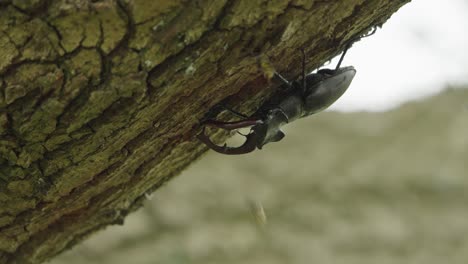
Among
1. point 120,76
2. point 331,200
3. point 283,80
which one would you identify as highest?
point 331,200

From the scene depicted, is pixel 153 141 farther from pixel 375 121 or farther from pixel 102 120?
pixel 375 121

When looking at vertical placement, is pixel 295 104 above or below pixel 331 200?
below

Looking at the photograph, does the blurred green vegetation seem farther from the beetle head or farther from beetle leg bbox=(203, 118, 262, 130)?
beetle leg bbox=(203, 118, 262, 130)

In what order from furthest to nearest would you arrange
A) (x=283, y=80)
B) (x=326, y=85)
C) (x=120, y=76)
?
1. (x=326, y=85)
2. (x=283, y=80)
3. (x=120, y=76)

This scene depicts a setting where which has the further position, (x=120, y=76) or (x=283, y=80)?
(x=283, y=80)

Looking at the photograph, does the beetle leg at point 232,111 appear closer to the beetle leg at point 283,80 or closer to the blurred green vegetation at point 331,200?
the beetle leg at point 283,80

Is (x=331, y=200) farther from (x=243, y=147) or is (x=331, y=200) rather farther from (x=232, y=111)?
(x=232, y=111)

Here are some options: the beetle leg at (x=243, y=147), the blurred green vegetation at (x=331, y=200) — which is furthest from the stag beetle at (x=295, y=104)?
the blurred green vegetation at (x=331, y=200)

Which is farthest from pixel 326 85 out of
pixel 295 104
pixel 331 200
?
pixel 331 200
